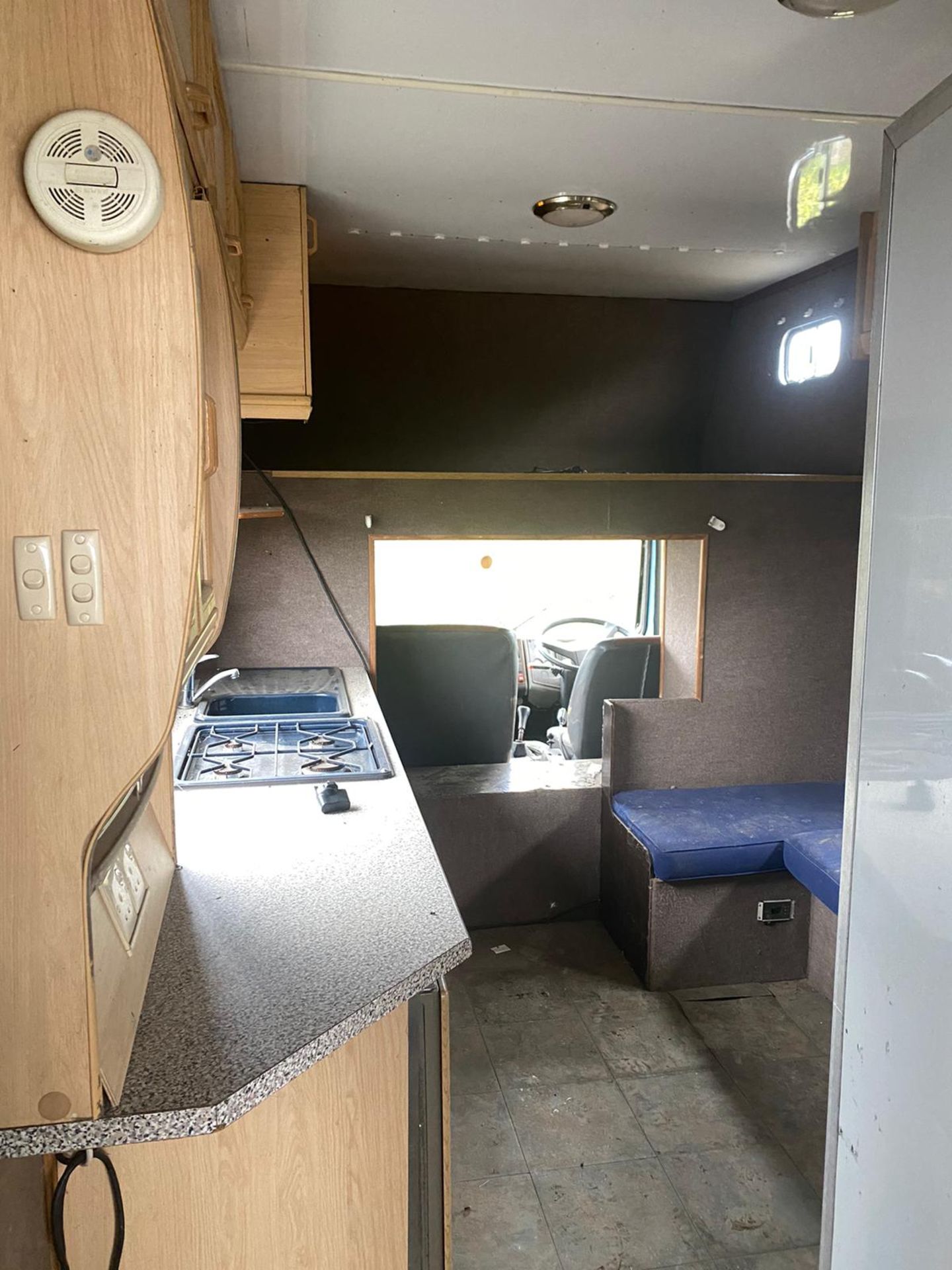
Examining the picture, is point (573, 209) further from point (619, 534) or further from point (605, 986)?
point (605, 986)

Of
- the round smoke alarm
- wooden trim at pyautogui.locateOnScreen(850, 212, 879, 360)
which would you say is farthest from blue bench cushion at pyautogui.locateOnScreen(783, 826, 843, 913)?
the round smoke alarm

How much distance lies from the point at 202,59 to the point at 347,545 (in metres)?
2.00

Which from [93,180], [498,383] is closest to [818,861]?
[498,383]

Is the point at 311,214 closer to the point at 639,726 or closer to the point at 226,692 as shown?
the point at 226,692

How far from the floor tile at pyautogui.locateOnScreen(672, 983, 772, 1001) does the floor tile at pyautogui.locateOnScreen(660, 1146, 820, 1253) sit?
2.31ft

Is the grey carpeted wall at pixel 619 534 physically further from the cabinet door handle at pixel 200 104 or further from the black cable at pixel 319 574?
the cabinet door handle at pixel 200 104

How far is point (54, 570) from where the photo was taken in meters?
0.84

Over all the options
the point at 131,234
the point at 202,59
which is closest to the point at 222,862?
the point at 131,234

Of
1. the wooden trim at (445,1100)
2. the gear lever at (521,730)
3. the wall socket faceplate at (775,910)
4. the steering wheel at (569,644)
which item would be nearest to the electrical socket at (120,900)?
the wooden trim at (445,1100)

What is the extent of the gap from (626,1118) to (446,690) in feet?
5.55

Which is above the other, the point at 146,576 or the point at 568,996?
the point at 146,576

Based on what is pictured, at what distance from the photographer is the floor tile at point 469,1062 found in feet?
8.27

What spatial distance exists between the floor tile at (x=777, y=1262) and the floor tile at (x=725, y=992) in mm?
1014

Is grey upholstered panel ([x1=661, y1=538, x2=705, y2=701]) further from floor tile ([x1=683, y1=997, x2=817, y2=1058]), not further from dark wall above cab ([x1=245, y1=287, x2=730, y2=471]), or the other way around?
floor tile ([x1=683, y1=997, x2=817, y2=1058])
